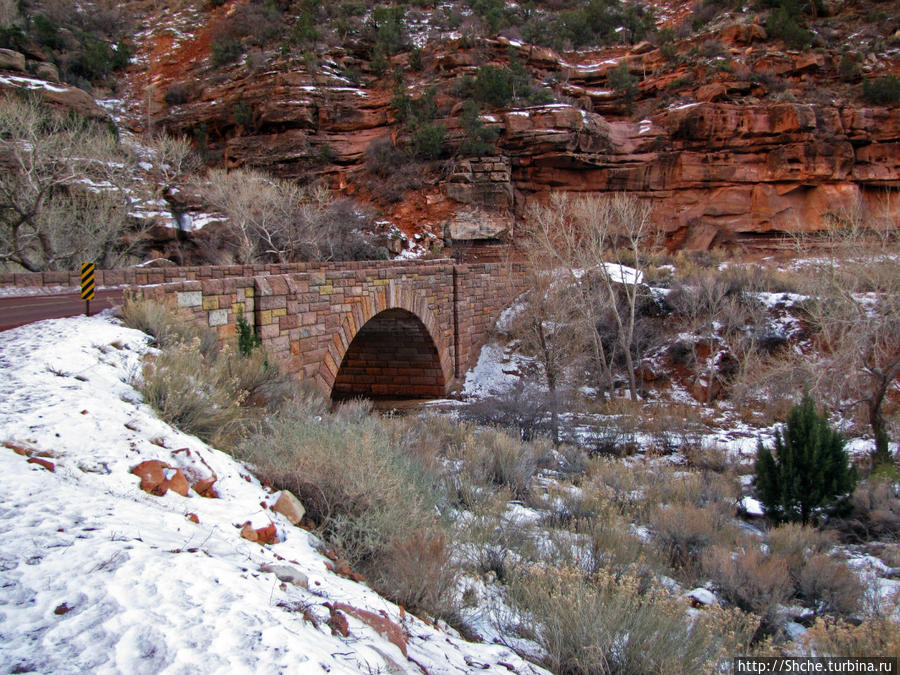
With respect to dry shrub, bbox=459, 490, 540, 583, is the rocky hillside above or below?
above

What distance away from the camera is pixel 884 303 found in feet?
39.4

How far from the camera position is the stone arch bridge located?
26.8 ft

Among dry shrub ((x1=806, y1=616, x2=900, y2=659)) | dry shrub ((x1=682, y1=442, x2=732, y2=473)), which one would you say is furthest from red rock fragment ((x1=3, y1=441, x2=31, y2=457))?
dry shrub ((x1=682, y1=442, x2=732, y2=473))

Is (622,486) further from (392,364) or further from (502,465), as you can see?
(392,364)

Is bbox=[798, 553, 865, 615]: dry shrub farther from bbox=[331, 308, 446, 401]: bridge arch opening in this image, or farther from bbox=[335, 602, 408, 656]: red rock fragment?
bbox=[331, 308, 446, 401]: bridge arch opening

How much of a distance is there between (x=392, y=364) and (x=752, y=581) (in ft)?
44.1

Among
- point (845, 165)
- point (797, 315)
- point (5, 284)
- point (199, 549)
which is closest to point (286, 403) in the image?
point (199, 549)

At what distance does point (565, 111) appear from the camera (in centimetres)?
2805

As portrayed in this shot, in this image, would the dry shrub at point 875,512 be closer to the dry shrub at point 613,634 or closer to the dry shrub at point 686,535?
the dry shrub at point 686,535

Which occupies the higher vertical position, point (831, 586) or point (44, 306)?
point (44, 306)

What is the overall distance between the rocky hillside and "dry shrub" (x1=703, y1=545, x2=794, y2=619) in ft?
77.6

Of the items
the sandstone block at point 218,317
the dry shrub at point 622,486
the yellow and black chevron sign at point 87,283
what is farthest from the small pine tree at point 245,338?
the dry shrub at point 622,486

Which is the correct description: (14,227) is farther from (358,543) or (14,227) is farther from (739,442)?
(739,442)

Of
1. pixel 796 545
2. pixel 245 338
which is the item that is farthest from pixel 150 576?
pixel 796 545
